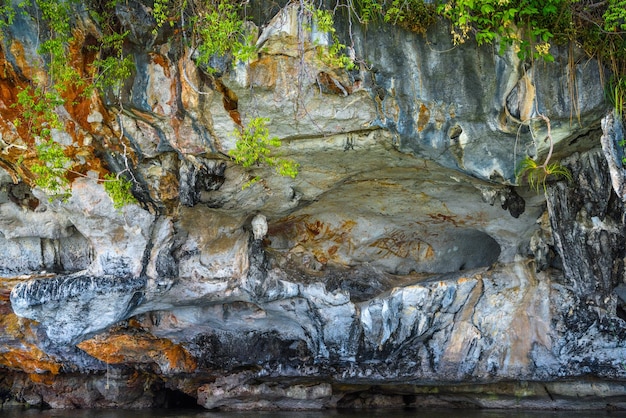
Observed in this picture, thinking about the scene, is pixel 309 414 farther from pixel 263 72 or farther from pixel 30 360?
pixel 263 72

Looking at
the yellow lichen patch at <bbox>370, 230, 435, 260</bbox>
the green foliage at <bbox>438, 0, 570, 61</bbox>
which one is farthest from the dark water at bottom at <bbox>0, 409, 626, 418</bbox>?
the green foliage at <bbox>438, 0, 570, 61</bbox>

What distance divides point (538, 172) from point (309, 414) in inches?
164

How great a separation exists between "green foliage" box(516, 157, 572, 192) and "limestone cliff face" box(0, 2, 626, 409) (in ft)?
0.36

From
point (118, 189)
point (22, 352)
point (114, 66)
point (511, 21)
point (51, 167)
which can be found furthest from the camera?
point (22, 352)

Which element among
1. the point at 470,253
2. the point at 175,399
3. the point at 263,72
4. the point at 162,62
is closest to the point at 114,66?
the point at 162,62

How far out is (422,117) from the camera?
5973mm

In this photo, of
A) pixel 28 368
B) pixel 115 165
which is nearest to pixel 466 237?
pixel 115 165

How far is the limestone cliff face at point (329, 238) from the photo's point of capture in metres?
5.84

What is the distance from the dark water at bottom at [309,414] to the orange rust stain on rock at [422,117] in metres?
3.72

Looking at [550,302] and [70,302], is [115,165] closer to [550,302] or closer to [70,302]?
[70,302]

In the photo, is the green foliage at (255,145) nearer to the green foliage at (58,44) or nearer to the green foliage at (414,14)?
the green foliage at (414,14)

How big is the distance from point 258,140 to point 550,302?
358 cm

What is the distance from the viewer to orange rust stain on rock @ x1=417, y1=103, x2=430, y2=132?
5923 millimetres

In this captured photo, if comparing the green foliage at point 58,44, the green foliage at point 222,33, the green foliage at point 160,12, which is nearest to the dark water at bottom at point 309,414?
the green foliage at point 58,44
